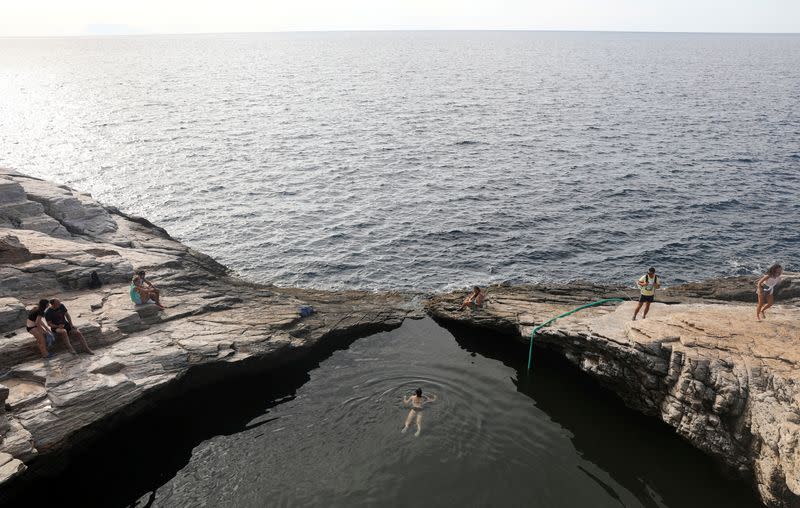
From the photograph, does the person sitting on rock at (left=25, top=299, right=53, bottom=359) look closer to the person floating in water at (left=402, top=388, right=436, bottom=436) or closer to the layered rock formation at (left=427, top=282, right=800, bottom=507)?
the person floating in water at (left=402, top=388, right=436, bottom=436)

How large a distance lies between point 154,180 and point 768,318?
172 ft

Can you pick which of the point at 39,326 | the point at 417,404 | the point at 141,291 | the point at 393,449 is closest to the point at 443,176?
the point at 417,404

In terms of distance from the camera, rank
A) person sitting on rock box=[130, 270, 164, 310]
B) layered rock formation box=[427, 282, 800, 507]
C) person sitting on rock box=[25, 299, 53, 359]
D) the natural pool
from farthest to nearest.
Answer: person sitting on rock box=[130, 270, 164, 310]
person sitting on rock box=[25, 299, 53, 359]
the natural pool
layered rock formation box=[427, 282, 800, 507]

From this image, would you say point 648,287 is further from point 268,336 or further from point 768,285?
point 268,336

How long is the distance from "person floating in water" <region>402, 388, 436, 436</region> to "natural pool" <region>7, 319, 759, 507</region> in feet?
1.00

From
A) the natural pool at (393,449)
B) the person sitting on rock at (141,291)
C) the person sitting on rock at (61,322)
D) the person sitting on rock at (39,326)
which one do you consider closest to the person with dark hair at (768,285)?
the natural pool at (393,449)

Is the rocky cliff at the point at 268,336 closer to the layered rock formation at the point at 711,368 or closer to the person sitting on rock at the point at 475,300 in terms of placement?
the layered rock formation at the point at 711,368

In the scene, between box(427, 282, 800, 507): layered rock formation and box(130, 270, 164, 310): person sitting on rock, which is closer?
box(427, 282, 800, 507): layered rock formation

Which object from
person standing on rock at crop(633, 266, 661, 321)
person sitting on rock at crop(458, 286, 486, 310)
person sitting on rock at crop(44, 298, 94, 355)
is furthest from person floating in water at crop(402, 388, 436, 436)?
person sitting on rock at crop(44, 298, 94, 355)

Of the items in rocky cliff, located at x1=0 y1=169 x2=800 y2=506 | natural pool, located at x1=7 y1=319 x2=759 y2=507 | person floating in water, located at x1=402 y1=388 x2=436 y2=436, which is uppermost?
rocky cliff, located at x1=0 y1=169 x2=800 y2=506

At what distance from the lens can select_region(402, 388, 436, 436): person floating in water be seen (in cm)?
2074

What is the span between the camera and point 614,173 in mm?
53500

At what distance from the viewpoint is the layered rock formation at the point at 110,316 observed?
1759 cm

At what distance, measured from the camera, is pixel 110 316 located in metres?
22.2
